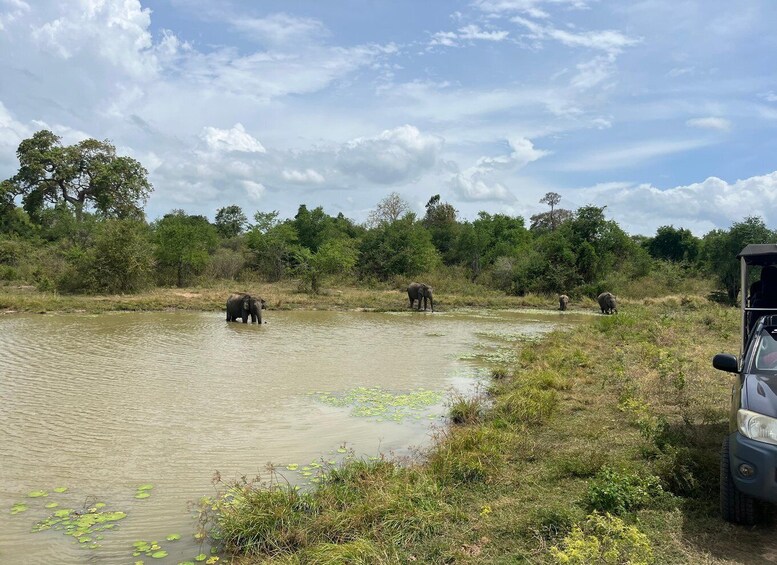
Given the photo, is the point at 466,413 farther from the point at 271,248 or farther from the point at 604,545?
the point at 271,248

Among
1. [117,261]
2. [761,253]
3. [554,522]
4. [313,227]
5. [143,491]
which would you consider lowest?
[143,491]

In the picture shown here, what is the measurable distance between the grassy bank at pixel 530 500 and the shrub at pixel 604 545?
10 millimetres

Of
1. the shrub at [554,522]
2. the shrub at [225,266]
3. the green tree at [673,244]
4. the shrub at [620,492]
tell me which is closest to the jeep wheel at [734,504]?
the shrub at [620,492]

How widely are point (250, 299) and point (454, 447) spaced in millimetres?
17234

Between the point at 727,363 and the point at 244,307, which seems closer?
the point at 727,363

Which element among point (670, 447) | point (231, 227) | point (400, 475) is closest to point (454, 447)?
point (400, 475)

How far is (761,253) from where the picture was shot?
6.43m

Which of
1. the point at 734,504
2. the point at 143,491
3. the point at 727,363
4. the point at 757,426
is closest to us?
the point at 757,426

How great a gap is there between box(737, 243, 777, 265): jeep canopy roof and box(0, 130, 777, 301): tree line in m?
29.3

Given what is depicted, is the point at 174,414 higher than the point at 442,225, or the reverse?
the point at 442,225

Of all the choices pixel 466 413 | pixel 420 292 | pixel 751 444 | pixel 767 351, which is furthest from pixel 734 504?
pixel 420 292

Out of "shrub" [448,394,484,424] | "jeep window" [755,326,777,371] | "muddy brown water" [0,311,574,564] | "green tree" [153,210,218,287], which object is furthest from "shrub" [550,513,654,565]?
Result: "green tree" [153,210,218,287]

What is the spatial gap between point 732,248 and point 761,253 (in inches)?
1219

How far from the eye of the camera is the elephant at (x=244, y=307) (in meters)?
22.4
